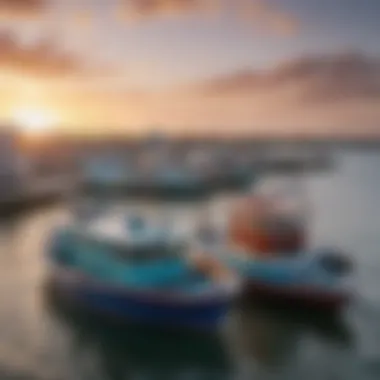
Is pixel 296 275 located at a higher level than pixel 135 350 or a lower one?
Answer: higher

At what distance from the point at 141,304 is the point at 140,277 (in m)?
0.05

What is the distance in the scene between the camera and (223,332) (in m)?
1.39

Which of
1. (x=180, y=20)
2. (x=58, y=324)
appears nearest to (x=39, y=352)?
(x=58, y=324)

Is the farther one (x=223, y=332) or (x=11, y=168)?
(x=11, y=168)

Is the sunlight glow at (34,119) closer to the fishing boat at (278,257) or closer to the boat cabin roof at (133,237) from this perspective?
the boat cabin roof at (133,237)

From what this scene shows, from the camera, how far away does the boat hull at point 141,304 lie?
54.6 inches

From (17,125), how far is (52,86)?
117 mm

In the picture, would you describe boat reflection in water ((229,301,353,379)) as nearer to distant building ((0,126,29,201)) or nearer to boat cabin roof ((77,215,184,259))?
boat cabin roof ((77,215,184,259))

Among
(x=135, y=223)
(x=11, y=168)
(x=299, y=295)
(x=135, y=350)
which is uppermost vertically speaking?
(x=11, y=168)

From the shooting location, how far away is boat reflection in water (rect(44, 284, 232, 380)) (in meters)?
1.39

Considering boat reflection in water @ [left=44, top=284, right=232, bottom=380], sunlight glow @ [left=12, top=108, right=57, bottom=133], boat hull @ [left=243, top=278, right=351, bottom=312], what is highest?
sunlight glow @ [left=12, top=108, right=57, bottom=133]

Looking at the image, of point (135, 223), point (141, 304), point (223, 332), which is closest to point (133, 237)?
point (135, 223)

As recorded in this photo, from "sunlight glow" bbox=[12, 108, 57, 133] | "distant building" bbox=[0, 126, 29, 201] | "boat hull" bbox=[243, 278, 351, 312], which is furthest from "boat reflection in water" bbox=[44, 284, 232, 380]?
"sunlight glow" bbox=[12, 108, 57, 133]

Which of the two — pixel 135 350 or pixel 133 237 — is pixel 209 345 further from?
pixel 133 237
